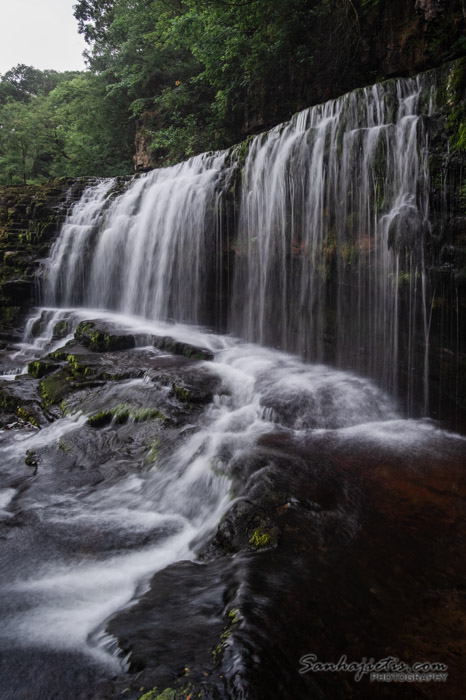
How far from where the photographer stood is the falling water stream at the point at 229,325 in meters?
3.18

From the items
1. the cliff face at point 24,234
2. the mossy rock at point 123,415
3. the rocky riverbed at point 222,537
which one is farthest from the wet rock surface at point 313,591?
the cliff face at point 24,234

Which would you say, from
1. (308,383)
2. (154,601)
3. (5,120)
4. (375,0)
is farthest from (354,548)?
(5,120)

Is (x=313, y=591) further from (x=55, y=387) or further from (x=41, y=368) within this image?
(x=41, y=368)

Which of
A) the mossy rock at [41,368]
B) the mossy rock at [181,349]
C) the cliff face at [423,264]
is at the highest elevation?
the cliff face at [423,264]

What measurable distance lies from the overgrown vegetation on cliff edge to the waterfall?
2595 mm

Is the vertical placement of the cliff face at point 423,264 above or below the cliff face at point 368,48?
below

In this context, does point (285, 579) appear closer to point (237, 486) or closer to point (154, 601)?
point (154, 601)

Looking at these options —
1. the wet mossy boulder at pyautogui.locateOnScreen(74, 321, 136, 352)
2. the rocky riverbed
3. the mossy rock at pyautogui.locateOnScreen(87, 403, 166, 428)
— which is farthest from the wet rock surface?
the wet mossy boulder at pyautogui.locateOnScreen(74, 321, 136, 352)

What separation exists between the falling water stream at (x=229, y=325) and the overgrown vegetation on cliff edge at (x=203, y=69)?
10.1 feet

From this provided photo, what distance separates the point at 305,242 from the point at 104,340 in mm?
4614

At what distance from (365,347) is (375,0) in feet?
26.5

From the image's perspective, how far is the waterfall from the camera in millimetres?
6289

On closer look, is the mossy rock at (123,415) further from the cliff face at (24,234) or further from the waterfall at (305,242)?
the cliff face at (24,234)

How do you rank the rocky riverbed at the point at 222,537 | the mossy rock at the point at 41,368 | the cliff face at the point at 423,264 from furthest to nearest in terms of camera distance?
the mossy rock at the point at 41,368
the cliff face at the point at 423,264
the rocky riverbed at the point at 222,537
